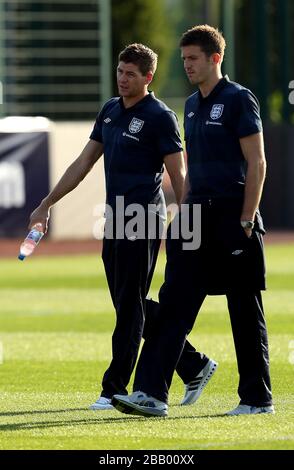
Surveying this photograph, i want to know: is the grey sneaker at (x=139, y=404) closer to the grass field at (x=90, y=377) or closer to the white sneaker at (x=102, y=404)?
the grass field at (x=90, y=377)

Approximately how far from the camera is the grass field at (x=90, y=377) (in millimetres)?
7379

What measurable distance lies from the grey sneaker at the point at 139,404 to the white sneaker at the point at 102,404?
485 mm

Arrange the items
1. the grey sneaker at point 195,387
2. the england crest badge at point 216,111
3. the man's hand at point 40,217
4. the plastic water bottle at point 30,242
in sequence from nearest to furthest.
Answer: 1. the england crest badge at point 216,111
2. the plastic water bottle at point 30,242
3. the man's hand at point 40,217
4. the grey sneaker at point 195,387

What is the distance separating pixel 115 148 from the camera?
865 cm

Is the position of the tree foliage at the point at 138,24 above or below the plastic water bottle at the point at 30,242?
below

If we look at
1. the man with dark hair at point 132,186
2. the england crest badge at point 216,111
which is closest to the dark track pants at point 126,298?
the man with dark hair at point 132,186

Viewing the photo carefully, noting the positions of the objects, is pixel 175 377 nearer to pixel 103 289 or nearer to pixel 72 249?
pixel 103 289

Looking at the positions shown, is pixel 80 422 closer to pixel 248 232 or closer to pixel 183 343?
pixel 183 343

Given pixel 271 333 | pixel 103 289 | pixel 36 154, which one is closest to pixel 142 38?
pixel 36 154

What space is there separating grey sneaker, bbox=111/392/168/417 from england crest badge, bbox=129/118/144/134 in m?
1.61

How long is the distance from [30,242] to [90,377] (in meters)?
2.02

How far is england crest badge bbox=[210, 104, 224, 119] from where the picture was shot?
26.1 ft

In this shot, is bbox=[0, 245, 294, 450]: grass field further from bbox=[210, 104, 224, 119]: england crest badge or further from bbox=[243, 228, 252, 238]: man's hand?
bbox=[210, 104, 224, 119]: england crest badge
